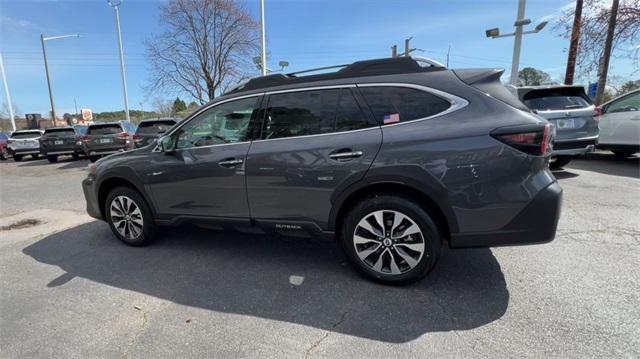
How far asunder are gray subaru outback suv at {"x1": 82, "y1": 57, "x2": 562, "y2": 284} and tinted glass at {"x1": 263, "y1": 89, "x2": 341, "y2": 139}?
1cm

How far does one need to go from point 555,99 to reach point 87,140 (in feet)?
47.9

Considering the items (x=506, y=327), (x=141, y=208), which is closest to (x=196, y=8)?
(x=141, y=208)

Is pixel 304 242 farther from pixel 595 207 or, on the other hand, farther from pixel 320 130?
pixel 595 207

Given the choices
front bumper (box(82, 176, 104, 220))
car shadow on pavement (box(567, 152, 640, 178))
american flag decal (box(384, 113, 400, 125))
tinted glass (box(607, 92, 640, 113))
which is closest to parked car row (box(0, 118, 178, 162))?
front bumper (box(82, 176, 104, 220))

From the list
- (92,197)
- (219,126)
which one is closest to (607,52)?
(219,126)

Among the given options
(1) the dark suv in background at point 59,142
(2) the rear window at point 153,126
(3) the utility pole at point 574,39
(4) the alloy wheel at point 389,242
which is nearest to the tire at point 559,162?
(4) the alloy wheel at point 389,242

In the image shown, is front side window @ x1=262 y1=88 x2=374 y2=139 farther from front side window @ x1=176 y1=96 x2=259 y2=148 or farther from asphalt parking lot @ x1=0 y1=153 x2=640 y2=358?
asphalt parking lot @ x1=0 y1=153 x2=640 y2=358

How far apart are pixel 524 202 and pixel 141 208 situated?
12.7 ft

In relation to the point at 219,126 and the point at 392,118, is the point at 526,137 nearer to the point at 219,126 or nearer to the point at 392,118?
the point at 392,118

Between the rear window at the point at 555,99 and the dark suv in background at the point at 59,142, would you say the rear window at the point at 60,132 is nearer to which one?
the dark suv in background at the point at 59,142

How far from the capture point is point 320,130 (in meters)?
3.07

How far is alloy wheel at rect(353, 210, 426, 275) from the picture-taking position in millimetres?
2861

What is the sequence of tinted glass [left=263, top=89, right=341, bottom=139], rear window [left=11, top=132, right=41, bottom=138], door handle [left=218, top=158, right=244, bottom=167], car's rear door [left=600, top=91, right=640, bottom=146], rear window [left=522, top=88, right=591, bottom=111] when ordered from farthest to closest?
1. rear window [left=11, top=132, right=41, bottom=138]
2. car's rear door [left=600, top=91, right=640, bottom=146]
3. rear window [left=522, top=88, right=591, bottom=111]
4. door handle [left=218, top=158, right=244, bottom=167]
5. tinted glass [left=263, top=89, right=341, bottom=139]

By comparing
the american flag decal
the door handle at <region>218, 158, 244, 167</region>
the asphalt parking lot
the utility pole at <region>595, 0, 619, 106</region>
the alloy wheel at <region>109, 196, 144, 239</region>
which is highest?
the utility pole at <region>595, 0, 619, 106</region>
